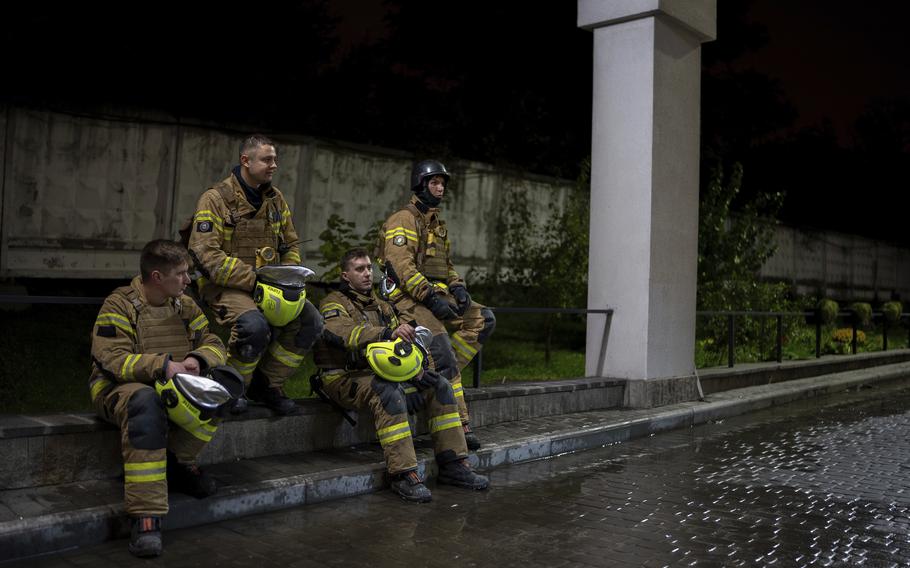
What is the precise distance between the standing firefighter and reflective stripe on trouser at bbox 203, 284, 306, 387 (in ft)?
3.68

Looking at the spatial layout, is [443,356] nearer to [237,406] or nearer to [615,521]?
[615,521]

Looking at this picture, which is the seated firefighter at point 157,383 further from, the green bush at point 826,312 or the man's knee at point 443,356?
the green bush at point 826,312

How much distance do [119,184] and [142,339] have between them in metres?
6.87

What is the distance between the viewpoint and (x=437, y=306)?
22.6 ft

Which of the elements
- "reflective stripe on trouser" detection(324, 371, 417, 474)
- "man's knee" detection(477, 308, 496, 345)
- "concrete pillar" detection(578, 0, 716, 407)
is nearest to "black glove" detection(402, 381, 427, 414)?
"reflective stripe on trouser" detection(324, 371, 417, 474)

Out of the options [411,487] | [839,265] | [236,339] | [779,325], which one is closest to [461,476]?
[411,487]

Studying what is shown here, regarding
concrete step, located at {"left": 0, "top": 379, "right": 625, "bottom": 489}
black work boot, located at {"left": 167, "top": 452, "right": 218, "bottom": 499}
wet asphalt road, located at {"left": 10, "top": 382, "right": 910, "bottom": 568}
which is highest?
concrete step, located at {"left": 0, "top": 379, "right": 625, "bottom": 489}

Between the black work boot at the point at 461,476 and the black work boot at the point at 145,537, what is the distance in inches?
91.4

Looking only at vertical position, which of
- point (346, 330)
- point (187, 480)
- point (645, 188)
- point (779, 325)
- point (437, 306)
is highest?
point (645, 188)

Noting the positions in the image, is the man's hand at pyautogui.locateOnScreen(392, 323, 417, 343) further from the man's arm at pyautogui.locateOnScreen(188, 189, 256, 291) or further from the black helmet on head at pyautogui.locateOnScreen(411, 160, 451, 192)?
the black helmet on head at pyautogui.locateOnScreen(411, 160, 451, 192)

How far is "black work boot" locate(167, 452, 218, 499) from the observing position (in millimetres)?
5188

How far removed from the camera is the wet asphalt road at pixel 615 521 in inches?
187

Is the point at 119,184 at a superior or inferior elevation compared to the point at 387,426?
superior

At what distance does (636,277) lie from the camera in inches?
382
